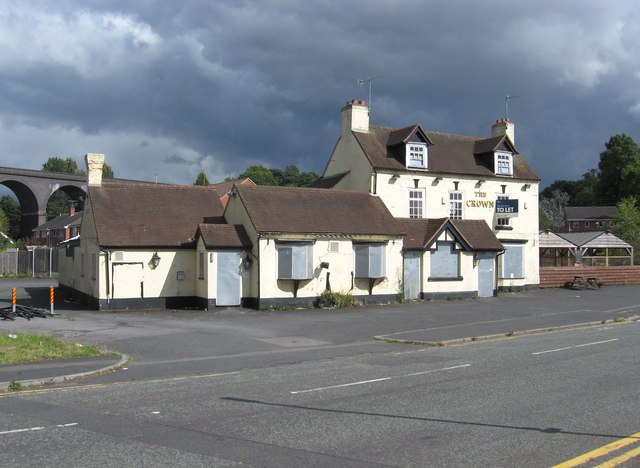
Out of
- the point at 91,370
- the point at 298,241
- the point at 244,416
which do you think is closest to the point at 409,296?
the point at 298,241

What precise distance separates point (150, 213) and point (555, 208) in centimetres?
11644

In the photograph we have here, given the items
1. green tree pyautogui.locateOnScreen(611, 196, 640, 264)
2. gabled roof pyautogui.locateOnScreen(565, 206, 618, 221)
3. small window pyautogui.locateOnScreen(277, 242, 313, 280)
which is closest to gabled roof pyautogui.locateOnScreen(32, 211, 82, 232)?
small window pyautogui.locateOnScreen(277, 242, 313, 280)

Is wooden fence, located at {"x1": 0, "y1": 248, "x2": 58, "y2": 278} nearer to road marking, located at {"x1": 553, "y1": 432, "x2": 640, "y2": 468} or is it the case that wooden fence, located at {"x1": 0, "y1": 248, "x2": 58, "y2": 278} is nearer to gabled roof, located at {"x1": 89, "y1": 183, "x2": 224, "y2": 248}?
gabled roof, located at {"x1": 89, "y1": 183, "x2": 224, "y2": 248}

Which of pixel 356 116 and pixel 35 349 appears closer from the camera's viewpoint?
pixel 35 349

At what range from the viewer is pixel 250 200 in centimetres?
3000

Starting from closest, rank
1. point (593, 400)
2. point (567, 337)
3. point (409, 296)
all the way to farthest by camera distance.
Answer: point (593, 400) → point (567, 337) → point (409, 296)

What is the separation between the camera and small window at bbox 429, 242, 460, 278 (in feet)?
110

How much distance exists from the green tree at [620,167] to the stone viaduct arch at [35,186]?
78.8m

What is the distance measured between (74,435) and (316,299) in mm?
21652

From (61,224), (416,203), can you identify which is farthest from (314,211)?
(61,224)

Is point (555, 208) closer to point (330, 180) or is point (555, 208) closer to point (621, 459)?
point (330, 180)

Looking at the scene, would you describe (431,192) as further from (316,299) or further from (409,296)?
(316,299)

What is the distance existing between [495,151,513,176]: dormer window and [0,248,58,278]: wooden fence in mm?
37694

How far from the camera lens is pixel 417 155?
119ft
